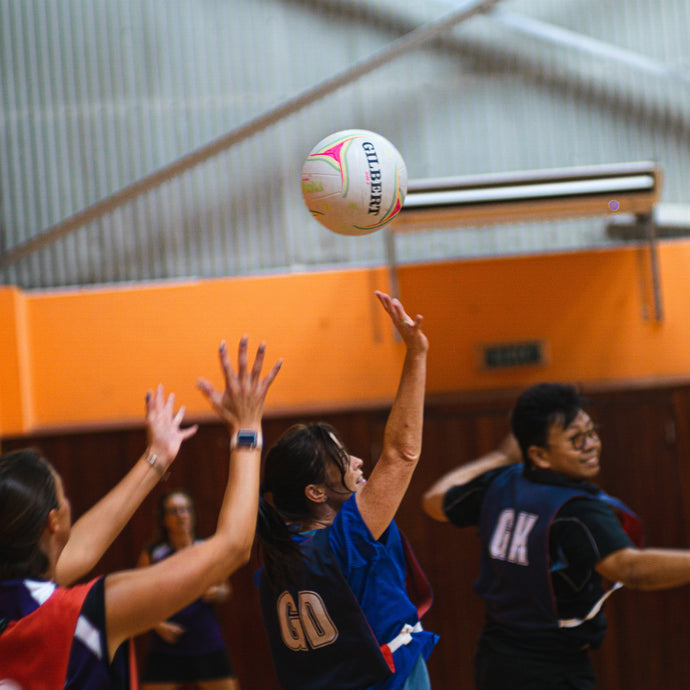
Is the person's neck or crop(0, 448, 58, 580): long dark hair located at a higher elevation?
crop(0, 448, 58, 580): long dark hair

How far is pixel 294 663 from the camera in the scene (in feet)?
6.84

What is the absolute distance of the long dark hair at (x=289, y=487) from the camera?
2.06 m

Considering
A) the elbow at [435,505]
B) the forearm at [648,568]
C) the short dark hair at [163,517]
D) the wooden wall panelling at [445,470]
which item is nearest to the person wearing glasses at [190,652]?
the short dark hair at [163,517]

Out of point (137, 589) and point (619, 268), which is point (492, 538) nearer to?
point (137, 589)

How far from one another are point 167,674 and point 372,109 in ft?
12.6

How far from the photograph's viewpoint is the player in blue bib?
195cm

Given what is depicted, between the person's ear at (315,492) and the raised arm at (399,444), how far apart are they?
172 millimetres

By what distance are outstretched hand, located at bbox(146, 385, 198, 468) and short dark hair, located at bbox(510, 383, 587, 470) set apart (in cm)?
128

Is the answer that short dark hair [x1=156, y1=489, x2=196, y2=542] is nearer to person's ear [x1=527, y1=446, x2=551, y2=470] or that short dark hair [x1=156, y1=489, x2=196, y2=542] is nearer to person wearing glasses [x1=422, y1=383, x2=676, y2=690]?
person wearing glasses [x1=422, y1=383, x2=676, y2=690]

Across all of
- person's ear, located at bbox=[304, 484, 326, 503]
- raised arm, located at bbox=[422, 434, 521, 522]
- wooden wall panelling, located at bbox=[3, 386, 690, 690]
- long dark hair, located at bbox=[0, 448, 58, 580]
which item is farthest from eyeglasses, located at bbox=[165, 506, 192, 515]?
long dark hair, located at bbox=[0, 448, 58, 580]

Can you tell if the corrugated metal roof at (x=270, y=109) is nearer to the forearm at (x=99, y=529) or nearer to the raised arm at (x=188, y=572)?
the forearm at (x=99, y=529)

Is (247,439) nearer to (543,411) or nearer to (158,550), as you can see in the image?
(543,411)

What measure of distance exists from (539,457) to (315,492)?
93 centimetres

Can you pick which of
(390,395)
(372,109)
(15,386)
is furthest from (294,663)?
(372,109)
